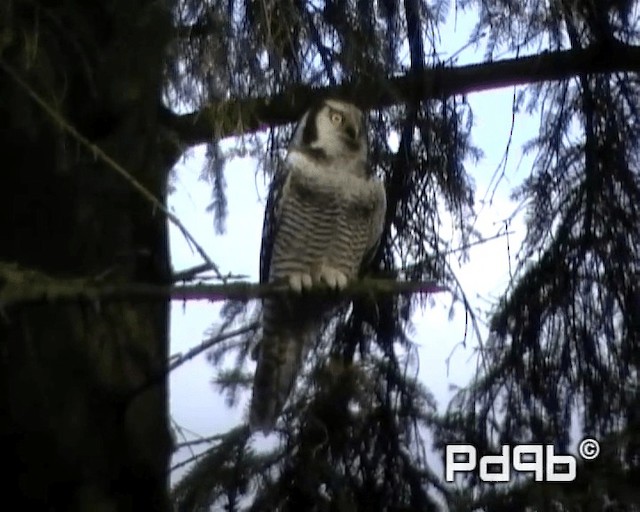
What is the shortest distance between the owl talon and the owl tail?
0.08 m

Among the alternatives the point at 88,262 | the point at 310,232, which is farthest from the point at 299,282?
the point at 88,262

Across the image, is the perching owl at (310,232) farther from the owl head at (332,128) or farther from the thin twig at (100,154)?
the thin twig at (100,154)

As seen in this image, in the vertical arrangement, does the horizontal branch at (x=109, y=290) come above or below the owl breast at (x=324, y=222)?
below

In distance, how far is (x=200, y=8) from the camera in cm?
112

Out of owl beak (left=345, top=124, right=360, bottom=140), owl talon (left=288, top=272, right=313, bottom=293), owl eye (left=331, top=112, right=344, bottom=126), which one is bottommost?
owl talon (left=288, top=272, right=313, bottom=293)

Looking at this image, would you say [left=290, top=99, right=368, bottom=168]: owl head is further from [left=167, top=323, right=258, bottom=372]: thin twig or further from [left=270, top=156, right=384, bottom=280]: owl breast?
[left=167, top=323, right=258, bottom=372]: thin twig

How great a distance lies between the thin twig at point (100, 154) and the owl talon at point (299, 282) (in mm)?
194

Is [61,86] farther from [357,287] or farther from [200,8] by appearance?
[357,287]

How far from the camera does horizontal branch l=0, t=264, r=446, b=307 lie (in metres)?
0.99

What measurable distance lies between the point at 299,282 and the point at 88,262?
27cm

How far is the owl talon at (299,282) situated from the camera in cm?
121

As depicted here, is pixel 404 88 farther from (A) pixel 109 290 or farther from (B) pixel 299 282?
(A) pixel 109 290

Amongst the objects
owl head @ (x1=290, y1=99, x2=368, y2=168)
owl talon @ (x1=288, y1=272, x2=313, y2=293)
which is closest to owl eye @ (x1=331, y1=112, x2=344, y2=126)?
owl head @ (x1=290, y1=99, x2=368, y2=168)

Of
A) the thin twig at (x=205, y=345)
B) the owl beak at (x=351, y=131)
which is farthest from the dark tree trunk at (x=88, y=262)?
the owl beak at (x=351, y=131)
